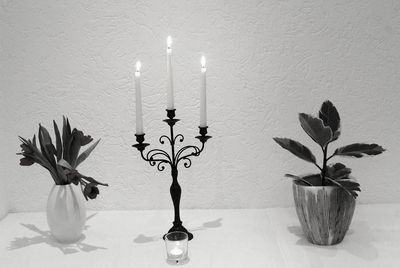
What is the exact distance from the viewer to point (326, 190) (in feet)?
2.95

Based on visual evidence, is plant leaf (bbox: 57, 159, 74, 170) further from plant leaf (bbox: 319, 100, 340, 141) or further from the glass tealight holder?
plant leaf (bbox: 319, 100, 340, 141)

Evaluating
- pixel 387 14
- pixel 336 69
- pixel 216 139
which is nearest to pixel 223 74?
pixel 216 139

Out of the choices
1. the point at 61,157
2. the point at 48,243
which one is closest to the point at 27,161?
the point at 61,157

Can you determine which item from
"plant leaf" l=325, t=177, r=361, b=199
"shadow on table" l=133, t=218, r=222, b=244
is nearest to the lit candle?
"shadow on table" l=133, t=218, r=222, b=244

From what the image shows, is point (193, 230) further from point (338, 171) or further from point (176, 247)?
point (338, 171)

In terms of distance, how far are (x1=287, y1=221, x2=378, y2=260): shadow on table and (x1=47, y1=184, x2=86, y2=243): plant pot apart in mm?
471

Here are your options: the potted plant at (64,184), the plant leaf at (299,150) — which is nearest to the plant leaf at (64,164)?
the potted plant at (64,184)

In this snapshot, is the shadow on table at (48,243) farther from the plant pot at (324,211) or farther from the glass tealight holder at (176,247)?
the plant pot at (324,211)

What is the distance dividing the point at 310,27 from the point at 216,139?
1.19 feet

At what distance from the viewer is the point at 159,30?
44.2 inches

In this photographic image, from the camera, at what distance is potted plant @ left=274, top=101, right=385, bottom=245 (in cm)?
90

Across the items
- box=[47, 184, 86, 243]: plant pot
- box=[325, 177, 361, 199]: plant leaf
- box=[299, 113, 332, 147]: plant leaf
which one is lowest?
box=[47, 184, 86, 243]: plant pot

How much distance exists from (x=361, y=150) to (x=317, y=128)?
0.33 ft

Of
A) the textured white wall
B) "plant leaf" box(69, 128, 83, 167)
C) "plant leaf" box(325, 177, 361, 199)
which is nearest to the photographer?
"plant leaf" box(325, 177, 361, 199)
